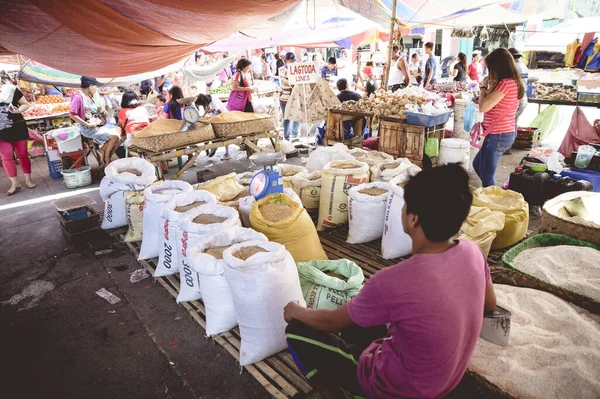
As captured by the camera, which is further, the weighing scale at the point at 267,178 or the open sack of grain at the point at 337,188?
the open sack of grain at the point at 337,188

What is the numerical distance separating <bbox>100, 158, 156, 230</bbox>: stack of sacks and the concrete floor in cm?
25

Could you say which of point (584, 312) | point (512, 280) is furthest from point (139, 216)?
point (584, 312)

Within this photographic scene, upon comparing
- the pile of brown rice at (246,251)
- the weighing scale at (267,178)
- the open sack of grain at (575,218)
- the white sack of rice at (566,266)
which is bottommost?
the white sack of rice at (566,266)

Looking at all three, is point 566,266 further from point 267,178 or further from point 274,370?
point 267,178

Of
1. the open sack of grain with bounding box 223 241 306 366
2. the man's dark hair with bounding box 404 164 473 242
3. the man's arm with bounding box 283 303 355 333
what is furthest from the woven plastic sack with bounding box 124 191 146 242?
the man's dark hair with bounding box 404 164 473 242

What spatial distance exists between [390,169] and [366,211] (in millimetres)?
735

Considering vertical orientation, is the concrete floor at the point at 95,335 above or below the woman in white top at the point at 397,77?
below

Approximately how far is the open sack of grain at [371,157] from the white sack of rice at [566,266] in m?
1.90

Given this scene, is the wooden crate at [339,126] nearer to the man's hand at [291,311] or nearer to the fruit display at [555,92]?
the fruit display at [555,92]

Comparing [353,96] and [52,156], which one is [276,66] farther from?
[52,156]

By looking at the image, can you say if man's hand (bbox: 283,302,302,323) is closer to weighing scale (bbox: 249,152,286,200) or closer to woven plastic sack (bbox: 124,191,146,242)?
weighing scale (bbox: 249,152,286,200)

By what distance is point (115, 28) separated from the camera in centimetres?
281

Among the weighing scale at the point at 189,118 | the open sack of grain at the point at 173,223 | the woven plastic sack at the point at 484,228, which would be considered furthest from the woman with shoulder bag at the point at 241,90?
the woven plastic sack at the point at 484,228

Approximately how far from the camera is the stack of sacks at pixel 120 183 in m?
3.70
